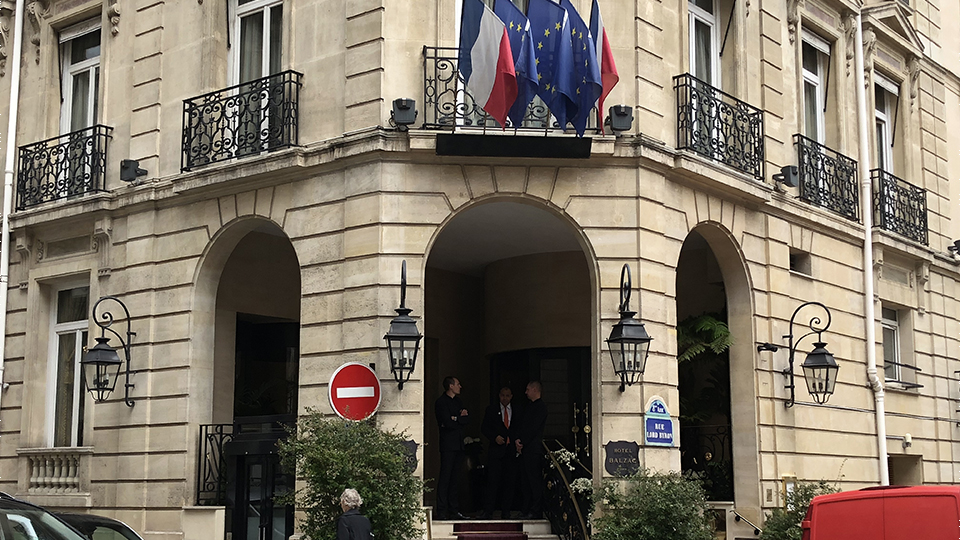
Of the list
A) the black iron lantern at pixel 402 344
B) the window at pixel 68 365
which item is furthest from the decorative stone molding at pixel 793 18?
the window at pixel 68 365

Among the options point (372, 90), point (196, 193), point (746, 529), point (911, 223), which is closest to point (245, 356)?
point (196, 193)

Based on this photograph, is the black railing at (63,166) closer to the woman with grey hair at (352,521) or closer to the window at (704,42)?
the woman with grey hair at (352,521)

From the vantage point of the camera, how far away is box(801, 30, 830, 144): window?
18875mm

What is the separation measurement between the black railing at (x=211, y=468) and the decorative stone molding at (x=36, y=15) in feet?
24.2

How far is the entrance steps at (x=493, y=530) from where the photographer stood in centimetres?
1477

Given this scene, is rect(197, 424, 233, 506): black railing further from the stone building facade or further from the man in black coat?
the man in black coat

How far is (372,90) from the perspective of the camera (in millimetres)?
14312

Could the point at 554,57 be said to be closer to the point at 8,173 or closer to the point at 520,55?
the point at 520,55

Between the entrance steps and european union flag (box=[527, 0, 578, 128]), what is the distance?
17.1ft

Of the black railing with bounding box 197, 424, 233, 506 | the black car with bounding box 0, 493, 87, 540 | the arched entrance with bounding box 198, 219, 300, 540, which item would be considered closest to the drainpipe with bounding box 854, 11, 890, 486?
the arched entrance with bounding box 198, 219, 300, 540

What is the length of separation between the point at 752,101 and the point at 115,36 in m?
9.58

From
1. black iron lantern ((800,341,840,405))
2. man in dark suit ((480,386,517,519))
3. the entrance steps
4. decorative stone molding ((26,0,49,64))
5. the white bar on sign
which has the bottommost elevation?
the entrance steps

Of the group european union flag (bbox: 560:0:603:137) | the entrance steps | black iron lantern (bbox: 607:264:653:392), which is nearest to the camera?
european union flag (bbox: 560:0:603:137)

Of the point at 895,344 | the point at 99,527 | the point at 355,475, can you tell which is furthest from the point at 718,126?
the point at 99,527
